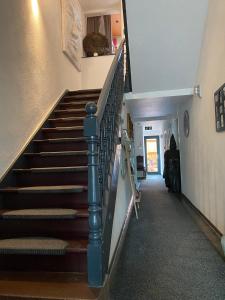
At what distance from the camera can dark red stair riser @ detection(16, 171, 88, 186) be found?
8.57ft

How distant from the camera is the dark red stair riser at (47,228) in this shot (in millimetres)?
2127

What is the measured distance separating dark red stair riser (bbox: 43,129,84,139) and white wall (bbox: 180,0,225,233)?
1.67m

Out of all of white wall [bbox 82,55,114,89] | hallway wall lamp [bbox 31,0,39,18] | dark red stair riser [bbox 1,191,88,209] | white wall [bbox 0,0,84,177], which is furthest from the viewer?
white wall [bbox 82,55,114,89]

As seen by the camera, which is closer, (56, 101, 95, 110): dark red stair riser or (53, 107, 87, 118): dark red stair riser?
(53, 107, 87, 118): dark red stair riser

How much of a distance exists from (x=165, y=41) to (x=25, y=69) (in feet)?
6.22

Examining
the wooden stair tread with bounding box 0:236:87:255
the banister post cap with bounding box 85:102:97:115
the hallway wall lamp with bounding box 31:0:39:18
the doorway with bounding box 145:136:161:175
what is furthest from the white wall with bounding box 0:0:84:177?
the doorway with bounding box 145:136:161:175

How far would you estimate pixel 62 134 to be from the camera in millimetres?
3529

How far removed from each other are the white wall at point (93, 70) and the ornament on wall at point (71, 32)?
290 mm

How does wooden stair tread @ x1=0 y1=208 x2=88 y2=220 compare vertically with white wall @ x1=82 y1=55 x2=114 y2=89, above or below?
below

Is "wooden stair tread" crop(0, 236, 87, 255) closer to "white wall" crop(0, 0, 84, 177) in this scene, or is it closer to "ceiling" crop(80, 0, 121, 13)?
"white wall" crop(0, 0, 84, 177)

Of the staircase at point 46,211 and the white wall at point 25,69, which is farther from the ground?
the white wall at point 25,69

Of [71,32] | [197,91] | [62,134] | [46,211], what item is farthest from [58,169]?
[71,32]

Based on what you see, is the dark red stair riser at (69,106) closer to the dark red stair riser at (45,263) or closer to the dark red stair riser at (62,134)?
the dark red stair riser at (62,134)

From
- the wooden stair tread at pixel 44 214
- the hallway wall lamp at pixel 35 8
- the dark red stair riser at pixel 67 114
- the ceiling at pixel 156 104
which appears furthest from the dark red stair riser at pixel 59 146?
the ceiling at pixel 156 104
